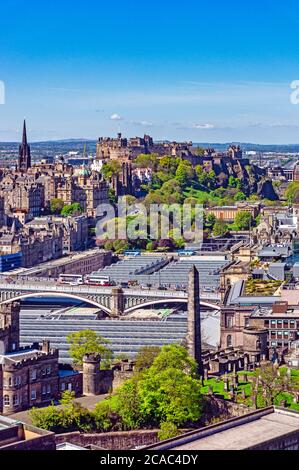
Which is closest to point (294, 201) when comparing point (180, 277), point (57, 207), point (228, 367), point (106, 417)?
point (57, 207)

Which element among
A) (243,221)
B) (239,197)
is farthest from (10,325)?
(239,197)

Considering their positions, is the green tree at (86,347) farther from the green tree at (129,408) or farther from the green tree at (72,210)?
the green tree at (72,210)

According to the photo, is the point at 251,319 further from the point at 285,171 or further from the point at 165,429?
the point at 285,171

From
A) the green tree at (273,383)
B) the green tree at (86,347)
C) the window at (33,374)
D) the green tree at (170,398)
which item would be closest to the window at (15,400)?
the window at (33,374)

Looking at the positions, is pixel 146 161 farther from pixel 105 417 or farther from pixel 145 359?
pixel 105 417

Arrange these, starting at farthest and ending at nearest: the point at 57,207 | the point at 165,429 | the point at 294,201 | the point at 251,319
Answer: the point at 294,201 → the point at 57,207 → the point at 251,319 → the point at 165,429
